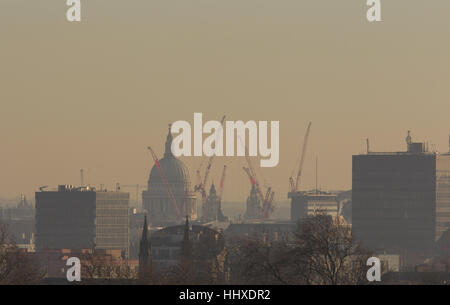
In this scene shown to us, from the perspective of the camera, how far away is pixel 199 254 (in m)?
200

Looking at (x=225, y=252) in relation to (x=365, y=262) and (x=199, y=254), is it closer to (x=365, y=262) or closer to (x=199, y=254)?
(x=199, y=254)

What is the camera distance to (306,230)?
99.1 meters

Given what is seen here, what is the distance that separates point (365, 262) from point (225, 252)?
95.1 metres
